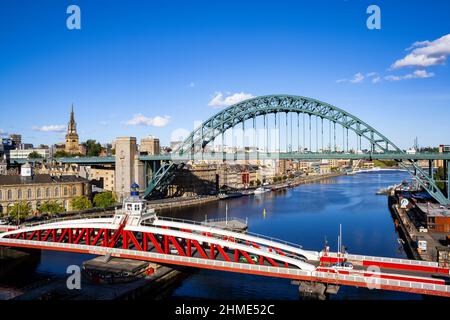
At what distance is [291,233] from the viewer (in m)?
33.3

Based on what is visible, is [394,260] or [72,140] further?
[72,140]

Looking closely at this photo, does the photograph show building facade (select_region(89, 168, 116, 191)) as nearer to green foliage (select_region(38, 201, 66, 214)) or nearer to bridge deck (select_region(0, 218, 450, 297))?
green foliage (select_region(38, 201, 66, 214))

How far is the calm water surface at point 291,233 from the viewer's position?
63.0 feet

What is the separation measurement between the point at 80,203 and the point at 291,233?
19.3 metres

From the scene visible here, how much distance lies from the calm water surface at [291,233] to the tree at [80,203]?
7.81 meters

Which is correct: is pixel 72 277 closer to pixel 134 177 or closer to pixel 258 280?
pixel 258 280

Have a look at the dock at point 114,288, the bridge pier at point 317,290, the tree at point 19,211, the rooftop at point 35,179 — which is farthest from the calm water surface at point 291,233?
the tree at point 19,211

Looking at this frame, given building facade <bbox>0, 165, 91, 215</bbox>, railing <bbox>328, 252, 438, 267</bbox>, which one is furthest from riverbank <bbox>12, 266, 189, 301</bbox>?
building facade <bbox>0, 165, 91, 215</bbox>

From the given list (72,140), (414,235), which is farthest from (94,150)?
(414,235)

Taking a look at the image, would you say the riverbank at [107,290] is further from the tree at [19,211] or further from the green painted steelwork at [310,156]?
the green painted steelwork at [310,156]

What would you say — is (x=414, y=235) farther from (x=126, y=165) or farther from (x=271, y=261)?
(x=126, y=165)

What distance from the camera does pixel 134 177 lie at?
165 ft

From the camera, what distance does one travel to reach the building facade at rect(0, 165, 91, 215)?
3850 cm
